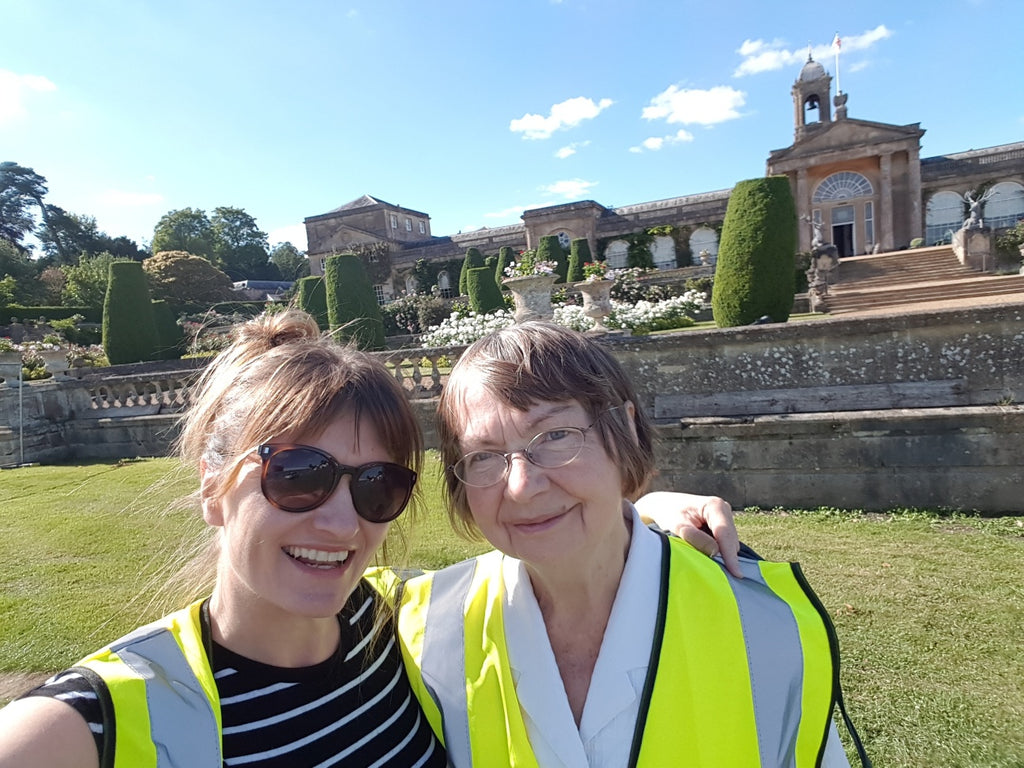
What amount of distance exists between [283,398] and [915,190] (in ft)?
113

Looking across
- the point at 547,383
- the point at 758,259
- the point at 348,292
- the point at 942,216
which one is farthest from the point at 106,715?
the point at 942,216

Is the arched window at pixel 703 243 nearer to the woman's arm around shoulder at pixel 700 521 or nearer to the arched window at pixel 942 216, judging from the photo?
the arched window at pixel 942 216

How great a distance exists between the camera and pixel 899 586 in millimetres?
3443

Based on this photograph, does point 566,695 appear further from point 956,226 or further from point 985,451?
point 956,226

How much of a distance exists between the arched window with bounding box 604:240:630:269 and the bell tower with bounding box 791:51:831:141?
36.5 ft

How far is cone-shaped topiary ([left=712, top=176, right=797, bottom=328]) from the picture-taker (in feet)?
42.8

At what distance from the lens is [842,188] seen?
96.1 feet

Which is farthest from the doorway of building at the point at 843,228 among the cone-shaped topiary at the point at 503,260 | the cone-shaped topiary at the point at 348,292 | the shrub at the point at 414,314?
the cone-shaped topiary at the point at 348,292

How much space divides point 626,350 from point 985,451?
326cm

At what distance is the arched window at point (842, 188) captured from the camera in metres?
28.9

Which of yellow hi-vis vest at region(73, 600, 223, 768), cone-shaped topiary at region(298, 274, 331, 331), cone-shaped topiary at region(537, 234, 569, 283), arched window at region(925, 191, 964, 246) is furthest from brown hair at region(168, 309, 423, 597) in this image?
arched window at region(925, 191, 964, 246)

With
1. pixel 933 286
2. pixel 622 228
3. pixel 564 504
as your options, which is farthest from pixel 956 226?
pixel 564 504

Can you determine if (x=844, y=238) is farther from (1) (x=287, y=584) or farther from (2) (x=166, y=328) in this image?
(1) (x=287, y=584)

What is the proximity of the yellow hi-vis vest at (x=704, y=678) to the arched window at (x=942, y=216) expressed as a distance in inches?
1341
